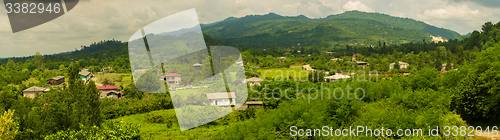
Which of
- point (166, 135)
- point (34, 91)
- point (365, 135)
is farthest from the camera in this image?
point (34, 91)

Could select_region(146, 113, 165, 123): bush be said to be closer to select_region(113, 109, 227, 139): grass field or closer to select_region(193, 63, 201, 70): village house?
select_region(113, 109, 227, 139): grass field

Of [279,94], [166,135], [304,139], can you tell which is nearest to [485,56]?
[304,139]

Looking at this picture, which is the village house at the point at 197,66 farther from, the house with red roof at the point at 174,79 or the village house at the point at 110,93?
the village house at the point at 110,93

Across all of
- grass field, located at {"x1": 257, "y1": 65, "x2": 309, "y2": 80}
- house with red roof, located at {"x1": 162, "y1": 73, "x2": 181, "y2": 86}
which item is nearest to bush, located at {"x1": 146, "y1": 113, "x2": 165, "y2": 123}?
house with red roof, located at {"x1": 162, "y1": 73, "x2": 181, "y2": 86}

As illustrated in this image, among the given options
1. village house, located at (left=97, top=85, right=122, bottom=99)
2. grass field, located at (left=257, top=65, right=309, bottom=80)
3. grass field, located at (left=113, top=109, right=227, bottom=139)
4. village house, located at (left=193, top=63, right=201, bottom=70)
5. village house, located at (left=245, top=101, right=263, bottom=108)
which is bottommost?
grass field, located at (left=113, top=109, right=227, bottom=139)

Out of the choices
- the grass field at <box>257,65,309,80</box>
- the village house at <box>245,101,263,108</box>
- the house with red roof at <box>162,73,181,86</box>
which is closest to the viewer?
→ the village house at <box>245,101,263,108</box>

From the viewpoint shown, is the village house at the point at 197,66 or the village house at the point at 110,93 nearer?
the village house at the point at 110,93

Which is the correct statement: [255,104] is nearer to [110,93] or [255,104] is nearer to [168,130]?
[168,130]

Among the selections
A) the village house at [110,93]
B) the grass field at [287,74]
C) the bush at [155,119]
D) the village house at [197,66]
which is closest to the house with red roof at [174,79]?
the village house at [197,66]

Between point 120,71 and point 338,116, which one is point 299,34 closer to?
point 120,71

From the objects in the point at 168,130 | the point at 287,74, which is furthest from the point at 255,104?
the point at 287,74

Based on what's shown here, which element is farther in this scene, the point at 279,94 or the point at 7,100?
the point at 279,94
